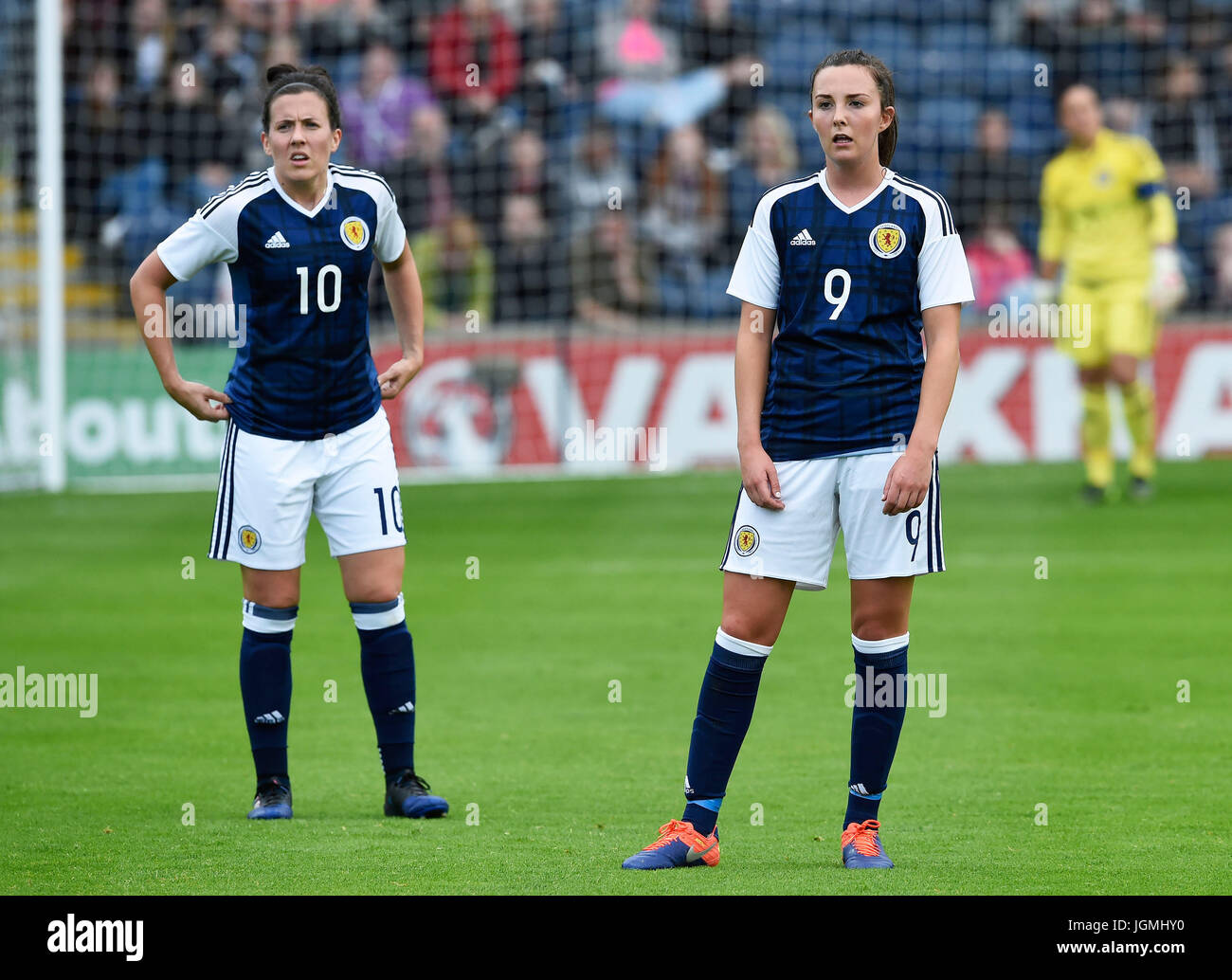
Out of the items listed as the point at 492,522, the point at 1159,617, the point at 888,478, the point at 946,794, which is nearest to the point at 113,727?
the point at 946,794

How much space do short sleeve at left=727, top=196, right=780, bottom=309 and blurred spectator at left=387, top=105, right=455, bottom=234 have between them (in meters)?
12.0

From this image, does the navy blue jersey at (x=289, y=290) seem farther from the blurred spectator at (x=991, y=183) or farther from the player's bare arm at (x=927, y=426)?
the blurred spectator at (x=991, y=183)

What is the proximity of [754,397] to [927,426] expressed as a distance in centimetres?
44

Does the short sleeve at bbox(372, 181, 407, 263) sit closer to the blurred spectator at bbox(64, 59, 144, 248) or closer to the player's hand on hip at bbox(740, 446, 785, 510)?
the player's hand on hip at bbox(740, 446, 785, 510)

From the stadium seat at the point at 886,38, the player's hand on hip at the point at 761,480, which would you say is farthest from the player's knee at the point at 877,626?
the stadium seat at the point at 886,38

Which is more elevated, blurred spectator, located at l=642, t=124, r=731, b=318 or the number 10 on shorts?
blurred spectator, located at l=642, t=124, r=731, b=318

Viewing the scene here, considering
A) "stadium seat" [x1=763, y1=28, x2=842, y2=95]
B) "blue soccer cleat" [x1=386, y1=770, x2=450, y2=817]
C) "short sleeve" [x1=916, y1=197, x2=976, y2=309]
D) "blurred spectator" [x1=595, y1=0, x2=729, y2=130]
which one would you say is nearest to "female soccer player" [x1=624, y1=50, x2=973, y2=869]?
"short sleeve" [x1=916, y1=197, x2=976, y2=309]

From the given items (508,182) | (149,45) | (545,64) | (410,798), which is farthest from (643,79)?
(410,798)

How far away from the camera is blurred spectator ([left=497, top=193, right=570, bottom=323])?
1631 centimetres

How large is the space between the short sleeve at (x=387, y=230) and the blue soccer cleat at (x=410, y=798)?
5.03 feet

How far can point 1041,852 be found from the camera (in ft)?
15.9

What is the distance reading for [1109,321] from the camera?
495 inches

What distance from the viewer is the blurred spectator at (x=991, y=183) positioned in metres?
16.8

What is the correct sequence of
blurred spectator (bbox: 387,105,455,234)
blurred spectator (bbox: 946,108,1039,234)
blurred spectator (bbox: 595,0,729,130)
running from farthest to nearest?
blurred spectator (bbox: 595,0,729,130), blurred spectator (bbox: 946,108,1039,234), blurred spectator (bbox: 387,105,455,234)
